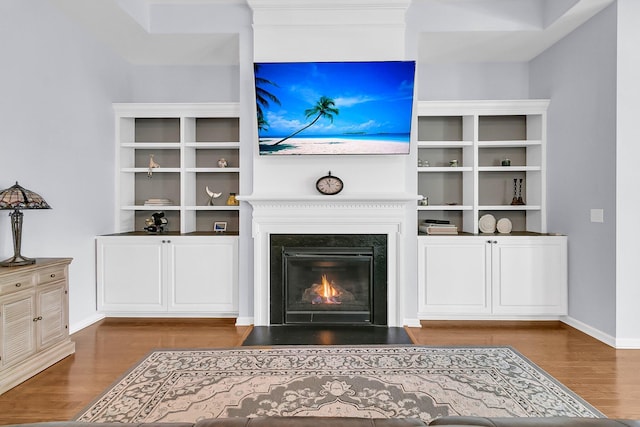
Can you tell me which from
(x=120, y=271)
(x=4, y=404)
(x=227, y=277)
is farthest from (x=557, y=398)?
(x=120, y=271)

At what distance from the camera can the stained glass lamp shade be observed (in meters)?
2.67

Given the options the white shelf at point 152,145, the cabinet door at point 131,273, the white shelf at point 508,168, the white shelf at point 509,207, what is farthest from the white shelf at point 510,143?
the cabinet door at point 131,273

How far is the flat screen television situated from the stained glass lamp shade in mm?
1830

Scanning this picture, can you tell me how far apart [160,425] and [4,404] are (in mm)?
2016

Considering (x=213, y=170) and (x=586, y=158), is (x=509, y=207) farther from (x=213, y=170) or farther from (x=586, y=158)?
(x=213, y=170)

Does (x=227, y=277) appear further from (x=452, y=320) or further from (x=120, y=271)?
(x=452, y=320)

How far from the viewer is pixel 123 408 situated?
230cm

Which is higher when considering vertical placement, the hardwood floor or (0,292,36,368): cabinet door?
(0,292,36,368): cabinet door

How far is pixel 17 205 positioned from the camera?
2.67m

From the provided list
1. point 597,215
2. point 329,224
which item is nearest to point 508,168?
point 597,215

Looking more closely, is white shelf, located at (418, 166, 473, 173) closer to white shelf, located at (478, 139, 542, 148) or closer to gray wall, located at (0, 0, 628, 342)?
white shelf, located at (478, 139, 542, 148)

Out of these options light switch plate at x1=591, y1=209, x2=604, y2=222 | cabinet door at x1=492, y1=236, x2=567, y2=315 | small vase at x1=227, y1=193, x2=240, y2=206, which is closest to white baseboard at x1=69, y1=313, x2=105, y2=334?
small vase at x1=227, y1=193, x2=240, y2=206

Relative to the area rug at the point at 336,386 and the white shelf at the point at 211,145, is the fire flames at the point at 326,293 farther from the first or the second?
the white shelf at the point at 211,145

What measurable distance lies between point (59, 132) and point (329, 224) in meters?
2.52
